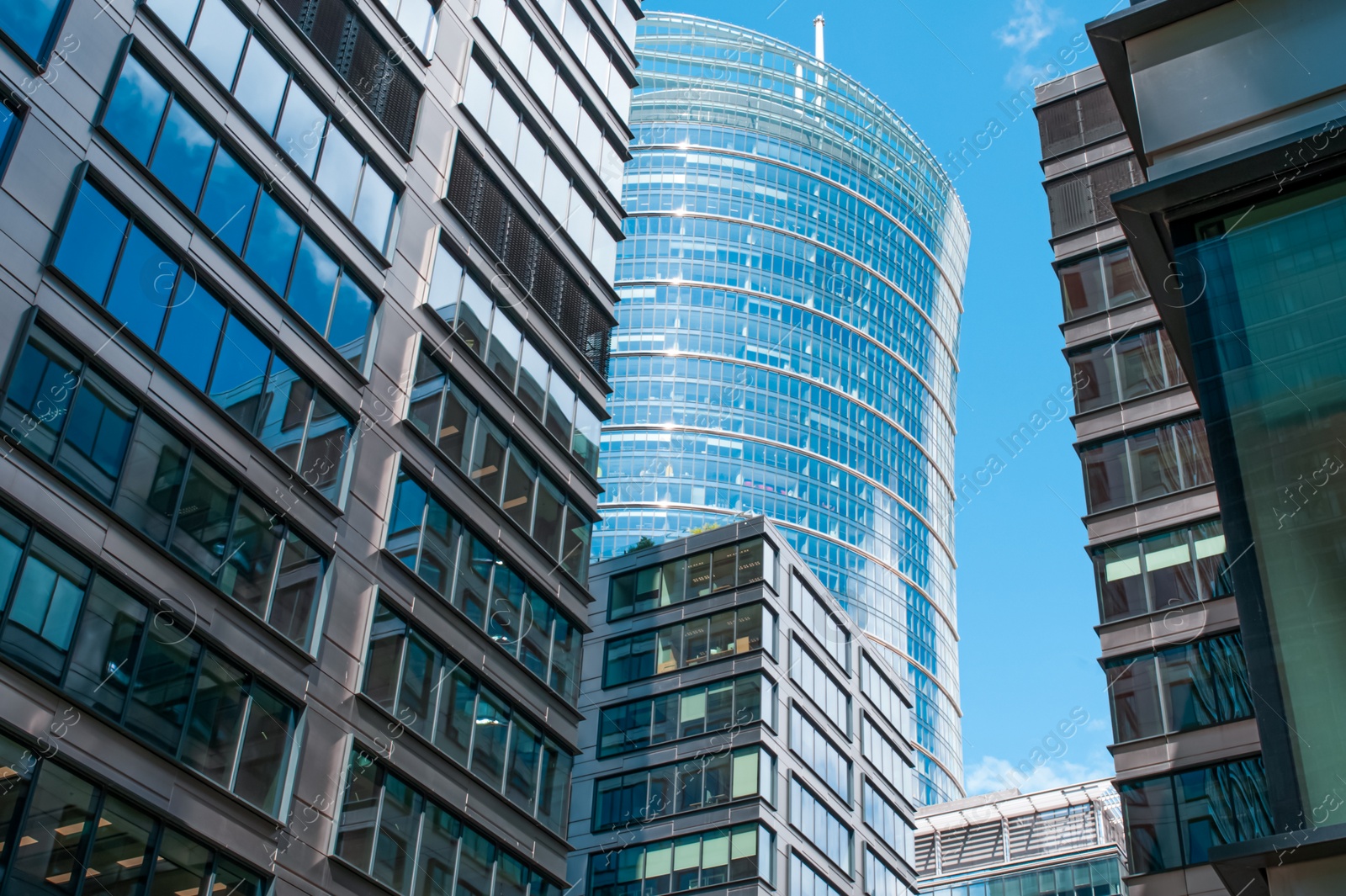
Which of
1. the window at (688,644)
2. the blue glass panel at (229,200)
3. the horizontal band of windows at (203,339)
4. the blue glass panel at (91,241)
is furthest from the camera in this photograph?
the window at (688,644)

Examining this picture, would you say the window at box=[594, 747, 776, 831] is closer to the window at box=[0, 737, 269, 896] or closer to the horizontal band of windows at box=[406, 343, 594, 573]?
the horizontal band of windows at box=[406, 343, 594, 573]

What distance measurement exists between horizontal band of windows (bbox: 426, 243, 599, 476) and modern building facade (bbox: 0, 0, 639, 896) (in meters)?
0.10

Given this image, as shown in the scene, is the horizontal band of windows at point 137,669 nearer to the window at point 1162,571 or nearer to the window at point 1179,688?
the window at point 1179,688

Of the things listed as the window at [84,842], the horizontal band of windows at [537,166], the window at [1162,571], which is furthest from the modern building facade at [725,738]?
the window at [84,842]

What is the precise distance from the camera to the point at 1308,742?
15977mm

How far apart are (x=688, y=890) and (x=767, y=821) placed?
3907mm

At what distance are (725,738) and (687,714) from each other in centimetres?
232

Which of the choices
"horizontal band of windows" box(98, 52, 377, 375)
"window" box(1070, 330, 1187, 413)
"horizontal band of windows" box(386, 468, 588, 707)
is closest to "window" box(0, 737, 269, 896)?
"horizontal band of windows" box(98, 52, 377, 375)

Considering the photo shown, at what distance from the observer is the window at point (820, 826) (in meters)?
54.6

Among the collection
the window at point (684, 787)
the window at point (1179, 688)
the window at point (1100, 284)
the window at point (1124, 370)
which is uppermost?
the window at point (1100, 284)

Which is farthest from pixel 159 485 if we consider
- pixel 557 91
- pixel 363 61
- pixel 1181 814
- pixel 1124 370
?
pixel 1124 370

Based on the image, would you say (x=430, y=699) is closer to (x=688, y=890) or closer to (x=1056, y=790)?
(x=688, y=890)

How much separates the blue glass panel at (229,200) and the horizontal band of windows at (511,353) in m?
6.14

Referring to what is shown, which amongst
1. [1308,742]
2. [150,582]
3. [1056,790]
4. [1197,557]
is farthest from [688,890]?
[1056,790]
